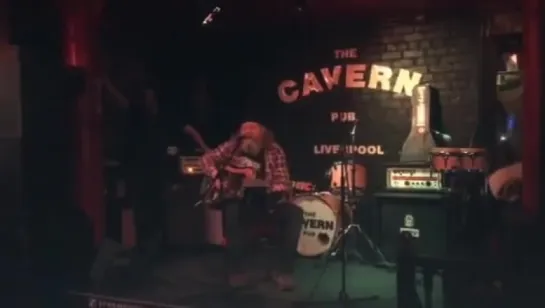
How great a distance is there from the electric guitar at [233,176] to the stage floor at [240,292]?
680 mm

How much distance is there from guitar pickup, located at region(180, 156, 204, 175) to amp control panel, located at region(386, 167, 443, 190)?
2.08m

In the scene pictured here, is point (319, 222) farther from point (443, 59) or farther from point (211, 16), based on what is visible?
point (211, 16)

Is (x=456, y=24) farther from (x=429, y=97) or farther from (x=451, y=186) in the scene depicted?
(x=451, y=186)

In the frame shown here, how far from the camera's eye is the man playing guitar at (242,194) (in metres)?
6.75

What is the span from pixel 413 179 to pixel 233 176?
167 cm

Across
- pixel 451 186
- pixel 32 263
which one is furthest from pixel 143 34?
pixel 451 186

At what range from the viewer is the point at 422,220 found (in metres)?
7.69

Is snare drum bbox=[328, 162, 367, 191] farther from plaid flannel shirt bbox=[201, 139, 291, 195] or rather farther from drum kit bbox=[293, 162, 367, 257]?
plaid flannel shirt bbox=[201, 139, 291, 195]

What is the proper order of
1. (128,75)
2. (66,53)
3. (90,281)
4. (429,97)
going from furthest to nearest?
(128,75), (429,97), (66,53), (90,281)

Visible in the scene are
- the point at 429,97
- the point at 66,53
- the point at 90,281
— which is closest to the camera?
the point at 90,281

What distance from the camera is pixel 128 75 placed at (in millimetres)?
8680

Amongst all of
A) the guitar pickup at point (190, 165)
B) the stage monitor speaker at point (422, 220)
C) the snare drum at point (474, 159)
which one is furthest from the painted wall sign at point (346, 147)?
the guitar pickup at point (190, 165)

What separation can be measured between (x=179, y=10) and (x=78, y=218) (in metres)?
2.52

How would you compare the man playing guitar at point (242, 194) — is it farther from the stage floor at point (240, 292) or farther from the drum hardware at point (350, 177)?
the drum hardware at point (350, 177)
